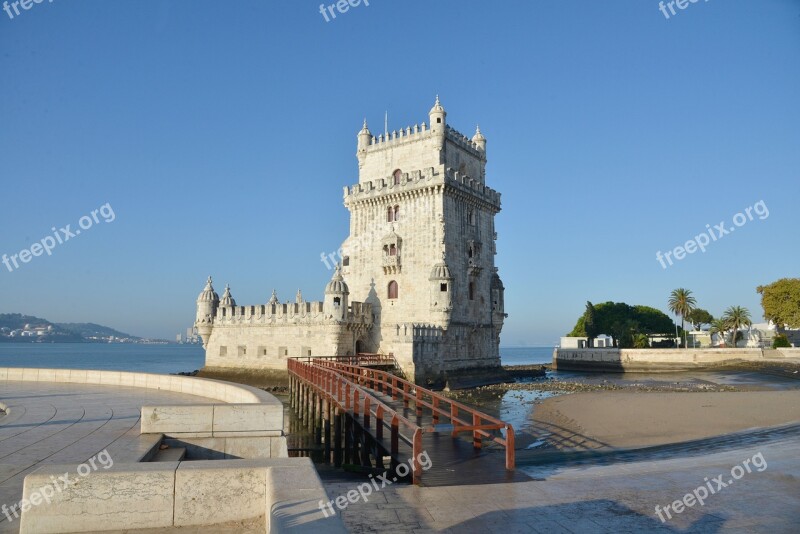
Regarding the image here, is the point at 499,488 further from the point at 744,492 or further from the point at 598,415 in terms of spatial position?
the point at 598,415

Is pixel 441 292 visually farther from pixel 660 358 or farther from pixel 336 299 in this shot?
pixel 660 358

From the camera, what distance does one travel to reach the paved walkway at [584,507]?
624 centimetres

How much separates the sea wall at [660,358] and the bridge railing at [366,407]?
144ft

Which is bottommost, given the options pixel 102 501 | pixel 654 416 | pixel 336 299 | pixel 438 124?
pixel 654 416

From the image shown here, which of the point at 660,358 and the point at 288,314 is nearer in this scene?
the point at 288,314

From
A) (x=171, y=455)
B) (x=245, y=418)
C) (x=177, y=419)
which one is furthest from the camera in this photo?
(x=245, y=418)

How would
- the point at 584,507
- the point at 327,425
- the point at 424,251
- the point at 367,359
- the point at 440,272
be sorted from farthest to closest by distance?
the point at 424,251, the point at 440,272, the point at 367,359, the point at 327,425, the point at 584,507

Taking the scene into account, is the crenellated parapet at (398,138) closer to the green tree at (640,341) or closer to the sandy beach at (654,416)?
the sandy beach at (654,416)

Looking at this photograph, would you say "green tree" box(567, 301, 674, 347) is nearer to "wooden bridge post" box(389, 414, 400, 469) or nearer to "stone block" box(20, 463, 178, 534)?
"wooden bridge post" box(389, 414, 400, 469)

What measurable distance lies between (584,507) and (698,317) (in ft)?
274

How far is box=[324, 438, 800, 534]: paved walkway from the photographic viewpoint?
624 centimetres

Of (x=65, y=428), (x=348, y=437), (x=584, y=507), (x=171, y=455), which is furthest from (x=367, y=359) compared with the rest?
(x=584, y=507)

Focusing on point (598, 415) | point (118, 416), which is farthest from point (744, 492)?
point (598, 415)

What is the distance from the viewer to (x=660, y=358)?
59281mm
